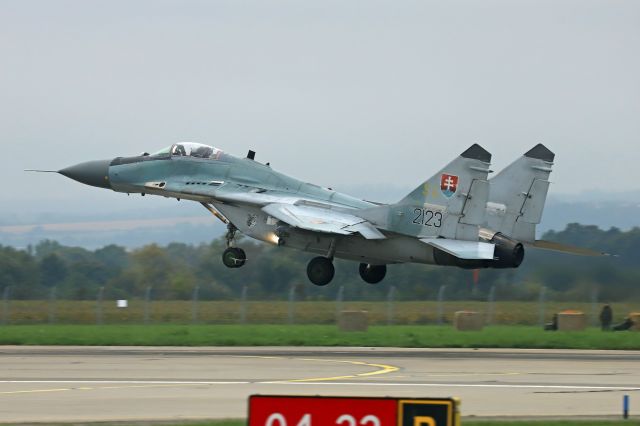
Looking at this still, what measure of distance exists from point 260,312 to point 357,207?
456 inches

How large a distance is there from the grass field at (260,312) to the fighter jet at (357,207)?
614cm

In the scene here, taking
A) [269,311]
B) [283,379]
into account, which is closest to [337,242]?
[283,379]

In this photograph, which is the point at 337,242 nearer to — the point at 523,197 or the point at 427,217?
the point at 427,217

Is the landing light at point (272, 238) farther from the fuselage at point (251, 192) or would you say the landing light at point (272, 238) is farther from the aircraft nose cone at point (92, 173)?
the aircraft nose cone at point (92, 173)

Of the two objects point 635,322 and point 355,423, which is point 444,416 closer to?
point 355,423

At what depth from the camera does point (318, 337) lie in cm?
3331

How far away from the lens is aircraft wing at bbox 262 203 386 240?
31031mm

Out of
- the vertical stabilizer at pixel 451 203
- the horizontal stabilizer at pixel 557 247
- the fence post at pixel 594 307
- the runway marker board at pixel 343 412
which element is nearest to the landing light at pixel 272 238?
the vertical stabilizer at pixel 451 203

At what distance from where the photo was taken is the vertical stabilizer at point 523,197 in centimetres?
3406

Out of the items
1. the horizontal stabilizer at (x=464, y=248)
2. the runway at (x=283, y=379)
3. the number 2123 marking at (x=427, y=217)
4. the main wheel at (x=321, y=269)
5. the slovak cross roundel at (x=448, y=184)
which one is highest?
the slovak cross roundel at (x=448, y=184)

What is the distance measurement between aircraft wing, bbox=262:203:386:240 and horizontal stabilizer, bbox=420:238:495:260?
1678mm

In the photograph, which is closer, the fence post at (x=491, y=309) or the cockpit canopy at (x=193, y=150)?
the cockpit canopy at (x=193, y=150)

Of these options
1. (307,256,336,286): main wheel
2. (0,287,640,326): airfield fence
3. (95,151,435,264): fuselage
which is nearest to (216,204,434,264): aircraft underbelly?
(95,151,435,264): fuselage

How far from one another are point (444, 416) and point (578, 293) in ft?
90.6
